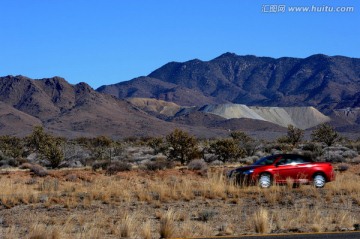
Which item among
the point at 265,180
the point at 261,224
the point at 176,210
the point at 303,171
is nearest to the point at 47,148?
the point at 265,180

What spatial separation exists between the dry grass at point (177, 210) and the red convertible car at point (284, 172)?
49cm

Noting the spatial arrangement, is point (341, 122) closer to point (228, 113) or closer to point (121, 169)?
point (228, 113)

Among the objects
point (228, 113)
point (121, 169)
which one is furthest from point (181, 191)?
point (228, 113)

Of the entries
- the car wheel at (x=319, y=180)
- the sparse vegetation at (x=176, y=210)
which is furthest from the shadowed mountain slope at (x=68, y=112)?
the sparse vegetation at (x=176, y=210)

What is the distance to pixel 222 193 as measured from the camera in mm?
18562

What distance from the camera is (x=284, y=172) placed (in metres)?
20.2

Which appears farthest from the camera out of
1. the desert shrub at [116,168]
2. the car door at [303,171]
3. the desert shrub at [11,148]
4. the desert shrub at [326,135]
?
the desert shrub at [326,135]

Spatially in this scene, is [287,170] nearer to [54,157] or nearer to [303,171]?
[303,171]

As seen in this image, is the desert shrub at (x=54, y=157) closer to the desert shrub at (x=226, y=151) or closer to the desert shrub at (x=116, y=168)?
the desert shrub at (x=116, y=168)

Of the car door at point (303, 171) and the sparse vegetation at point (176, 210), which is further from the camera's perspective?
the car door at point (303, 171)

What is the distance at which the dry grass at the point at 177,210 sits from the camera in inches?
507

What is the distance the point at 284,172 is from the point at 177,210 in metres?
5.63

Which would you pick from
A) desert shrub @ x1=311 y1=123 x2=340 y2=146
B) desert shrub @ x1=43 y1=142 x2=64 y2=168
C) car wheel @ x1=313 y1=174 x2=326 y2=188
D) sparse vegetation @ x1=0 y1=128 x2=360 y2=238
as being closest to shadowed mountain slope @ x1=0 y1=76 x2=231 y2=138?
desert shrub @ x1=311 y1=123 x2=340 y2=146

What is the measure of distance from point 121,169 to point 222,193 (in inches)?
574
